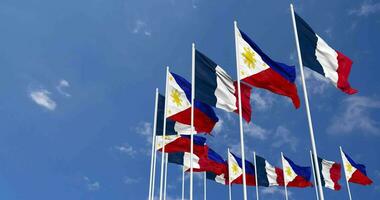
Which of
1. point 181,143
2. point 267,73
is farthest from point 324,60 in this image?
point 181,143

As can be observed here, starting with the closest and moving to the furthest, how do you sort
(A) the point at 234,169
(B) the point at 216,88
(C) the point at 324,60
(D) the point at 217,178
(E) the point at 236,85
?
1. (C) the point at 324,60
2. (B) the point at 216,88
3. (E) the point at 236,85
4. (A) the point at 234,169
5. (D) the point at 217,178

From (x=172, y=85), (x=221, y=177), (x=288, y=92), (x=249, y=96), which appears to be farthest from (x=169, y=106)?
(x=221, y=177)

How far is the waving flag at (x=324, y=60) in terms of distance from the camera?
49.8ft

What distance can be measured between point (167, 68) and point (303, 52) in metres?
9.76

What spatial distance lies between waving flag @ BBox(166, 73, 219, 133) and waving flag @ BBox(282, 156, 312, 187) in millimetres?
17496

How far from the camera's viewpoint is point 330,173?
35.3 metres

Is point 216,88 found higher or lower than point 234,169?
lower

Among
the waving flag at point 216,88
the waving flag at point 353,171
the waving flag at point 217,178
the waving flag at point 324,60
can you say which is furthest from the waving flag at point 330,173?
the waving flag at point 324,60

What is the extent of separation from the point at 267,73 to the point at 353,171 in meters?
23.1

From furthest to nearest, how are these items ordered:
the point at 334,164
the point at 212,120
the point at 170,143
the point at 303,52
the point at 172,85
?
1. the point at 334,164
2. the point at 170,143
3. the point at 172,85
4. the point at 212,120
5. the point at 303,52

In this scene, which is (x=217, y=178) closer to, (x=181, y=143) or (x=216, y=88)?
(x=181, y=143)

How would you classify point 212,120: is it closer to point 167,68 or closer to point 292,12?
point 167,68

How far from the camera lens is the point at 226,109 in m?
17.7

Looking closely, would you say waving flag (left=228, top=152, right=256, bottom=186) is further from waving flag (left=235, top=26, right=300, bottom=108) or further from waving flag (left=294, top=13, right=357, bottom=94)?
waving flag (left=294, top=13, right=357, bottom=94)
